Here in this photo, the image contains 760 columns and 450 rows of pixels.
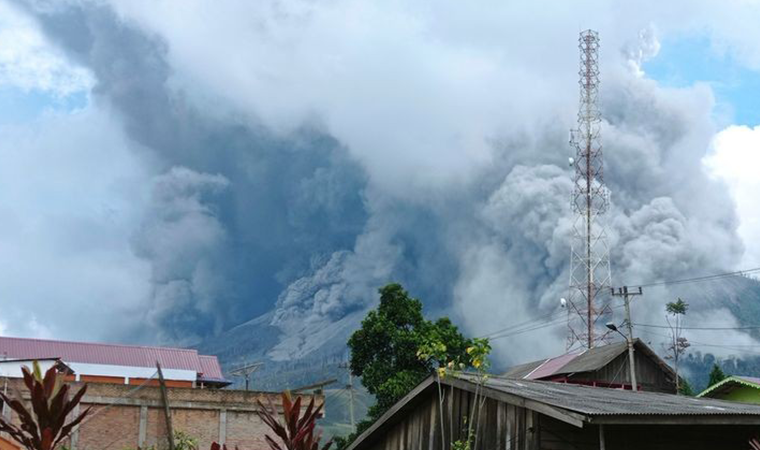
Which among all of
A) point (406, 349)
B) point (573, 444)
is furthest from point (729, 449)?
point (406, 349)

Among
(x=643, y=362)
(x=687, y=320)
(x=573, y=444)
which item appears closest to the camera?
(x=573, y=444)

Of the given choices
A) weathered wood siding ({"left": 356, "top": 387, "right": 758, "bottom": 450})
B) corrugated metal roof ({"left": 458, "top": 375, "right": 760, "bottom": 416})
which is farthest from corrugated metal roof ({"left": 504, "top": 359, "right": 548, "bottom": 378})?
corrugated metal roof ({"left": 458, "top": 375, "right": 760, "bottom": 416})

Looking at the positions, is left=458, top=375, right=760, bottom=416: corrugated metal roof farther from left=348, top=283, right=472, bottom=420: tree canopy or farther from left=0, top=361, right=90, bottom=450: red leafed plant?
left=348, top=283, right=472, bottom=420: tree canopy

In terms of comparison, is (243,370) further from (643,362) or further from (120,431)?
(120,431)

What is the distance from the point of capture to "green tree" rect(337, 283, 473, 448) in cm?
4394

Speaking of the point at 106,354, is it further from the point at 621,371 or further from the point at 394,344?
the point at 621,371

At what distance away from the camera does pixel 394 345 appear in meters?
46.0

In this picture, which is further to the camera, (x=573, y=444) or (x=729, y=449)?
(x=729, y=449)

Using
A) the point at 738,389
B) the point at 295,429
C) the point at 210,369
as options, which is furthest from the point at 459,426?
the point at 210,369

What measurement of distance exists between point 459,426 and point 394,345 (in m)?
30.8

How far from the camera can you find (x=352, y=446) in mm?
18141

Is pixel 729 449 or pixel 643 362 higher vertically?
pixel 643 362

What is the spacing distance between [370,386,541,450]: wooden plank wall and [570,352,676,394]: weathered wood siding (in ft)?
72.8

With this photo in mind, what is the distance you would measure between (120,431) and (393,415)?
342 inches
